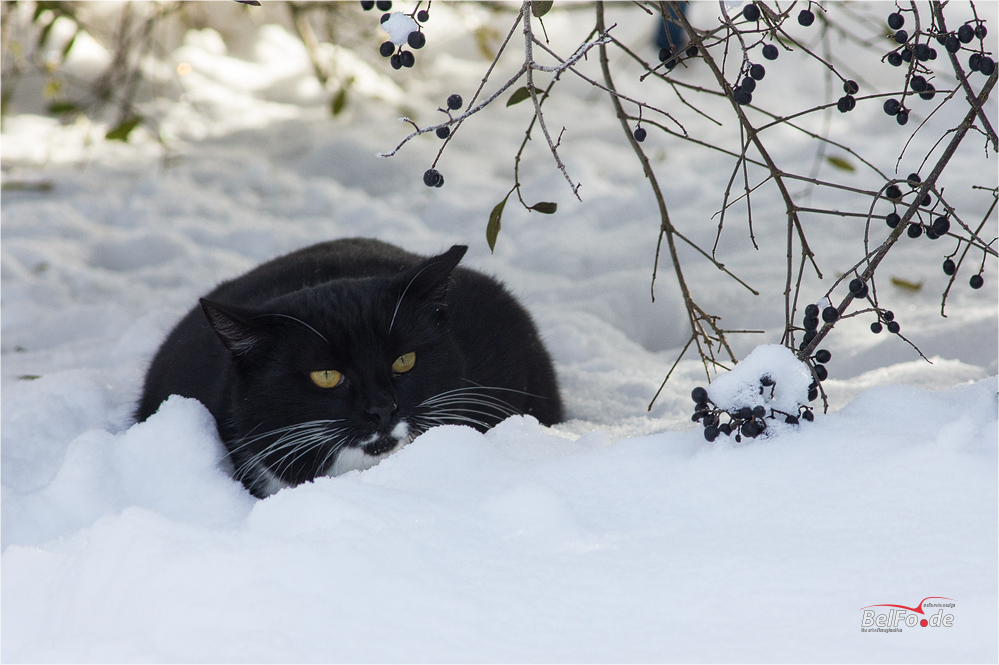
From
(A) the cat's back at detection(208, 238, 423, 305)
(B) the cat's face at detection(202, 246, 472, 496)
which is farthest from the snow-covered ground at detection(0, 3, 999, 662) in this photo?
(A) the cat's back at detection(208, 238, 423, 305)

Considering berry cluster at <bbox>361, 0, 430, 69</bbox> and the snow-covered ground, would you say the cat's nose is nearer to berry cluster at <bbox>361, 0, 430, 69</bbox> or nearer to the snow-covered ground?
the snow-covered ground

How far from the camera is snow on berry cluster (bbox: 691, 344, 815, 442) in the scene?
1343 mm

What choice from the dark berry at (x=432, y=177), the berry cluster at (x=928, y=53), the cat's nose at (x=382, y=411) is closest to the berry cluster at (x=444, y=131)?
the dark berry at (x=432, y=177)

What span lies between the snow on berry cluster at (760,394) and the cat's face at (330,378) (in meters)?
0.77

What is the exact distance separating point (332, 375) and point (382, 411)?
0.15 metres

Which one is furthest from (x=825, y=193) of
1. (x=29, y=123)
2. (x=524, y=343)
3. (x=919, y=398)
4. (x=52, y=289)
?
(x=29, y=123)

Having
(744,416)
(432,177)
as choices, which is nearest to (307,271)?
(432,177)

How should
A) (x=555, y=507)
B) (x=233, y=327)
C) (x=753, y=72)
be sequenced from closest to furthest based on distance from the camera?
1. (x=555, y=507)
2. (x=753, y=72)
3. (x=233, y=327)

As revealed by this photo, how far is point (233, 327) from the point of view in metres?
1.79

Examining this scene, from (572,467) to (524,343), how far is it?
3.16 feet

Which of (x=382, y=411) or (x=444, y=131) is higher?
(x=444, y=131)

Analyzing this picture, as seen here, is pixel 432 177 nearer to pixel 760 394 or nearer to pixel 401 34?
pixel 401 34

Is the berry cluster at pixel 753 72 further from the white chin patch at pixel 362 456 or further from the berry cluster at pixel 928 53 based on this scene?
the white chin patch at pixel 362 456

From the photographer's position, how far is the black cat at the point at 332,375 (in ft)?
6.04
